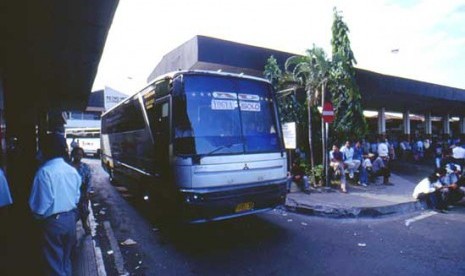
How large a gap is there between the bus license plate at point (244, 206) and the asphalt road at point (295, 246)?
584 mm

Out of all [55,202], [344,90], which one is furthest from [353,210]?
[55,202]

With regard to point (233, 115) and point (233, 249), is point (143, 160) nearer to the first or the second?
point (233, 115)

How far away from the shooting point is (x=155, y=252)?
5.53 meters

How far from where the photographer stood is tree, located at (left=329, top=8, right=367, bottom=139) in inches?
464

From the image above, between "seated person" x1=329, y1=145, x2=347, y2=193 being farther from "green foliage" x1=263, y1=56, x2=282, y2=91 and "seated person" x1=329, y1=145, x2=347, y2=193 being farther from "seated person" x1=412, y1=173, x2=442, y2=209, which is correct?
"green foliage" x1=263, y1=56, x2=282, y2=91

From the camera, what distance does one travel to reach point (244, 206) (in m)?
6.03

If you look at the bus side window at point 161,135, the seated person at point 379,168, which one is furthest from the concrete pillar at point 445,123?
the bus side window at point 161,135

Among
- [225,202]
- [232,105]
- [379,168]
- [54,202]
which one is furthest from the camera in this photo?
[379,168]

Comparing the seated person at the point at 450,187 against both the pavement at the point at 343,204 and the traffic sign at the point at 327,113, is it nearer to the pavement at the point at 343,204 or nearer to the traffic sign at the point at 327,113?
the pavement at the point at 343,204

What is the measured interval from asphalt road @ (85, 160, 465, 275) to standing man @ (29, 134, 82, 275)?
1.25m

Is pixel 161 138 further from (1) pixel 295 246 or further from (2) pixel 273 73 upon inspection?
(2) pixel 273 73

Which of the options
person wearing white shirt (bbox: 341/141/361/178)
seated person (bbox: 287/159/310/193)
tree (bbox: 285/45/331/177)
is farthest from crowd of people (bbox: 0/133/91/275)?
person wearing white shirt (bbox: 341/141/361/178)

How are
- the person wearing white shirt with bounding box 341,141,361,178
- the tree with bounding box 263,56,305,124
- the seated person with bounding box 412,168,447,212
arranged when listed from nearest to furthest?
the seated person with bounding box 412,168,447,212 < the person wearing white shirt with bounding box 341,141,361,178 < the tree with bounding box 263,56,305,124

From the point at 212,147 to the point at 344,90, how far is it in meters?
8.30
